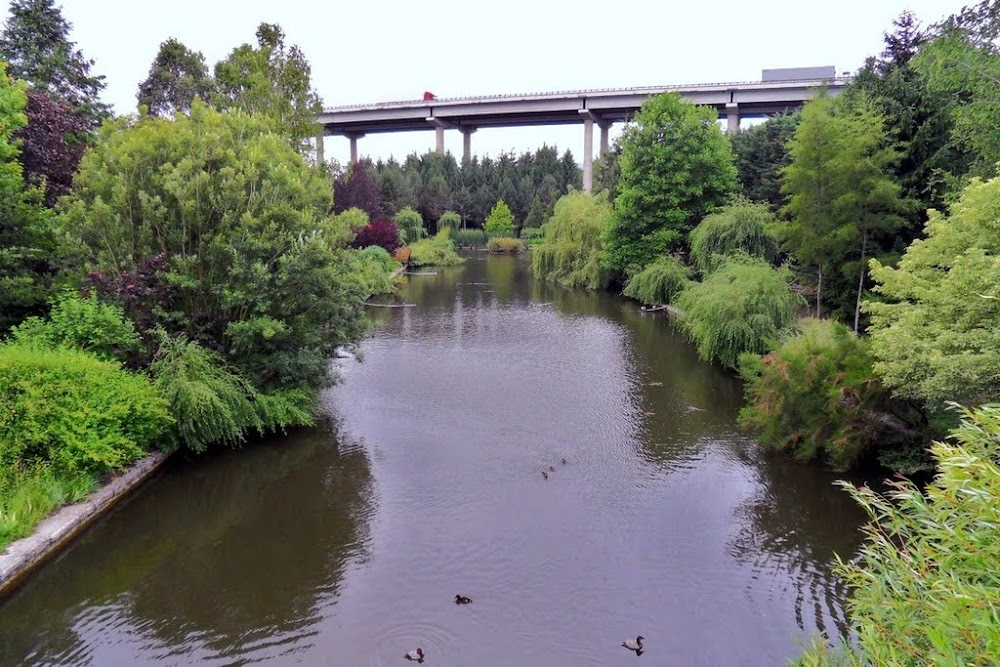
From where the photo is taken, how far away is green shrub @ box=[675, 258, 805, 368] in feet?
61.1

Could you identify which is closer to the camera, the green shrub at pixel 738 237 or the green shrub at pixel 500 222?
the green shrub at pixel 738 237

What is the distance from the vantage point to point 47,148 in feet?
52.1

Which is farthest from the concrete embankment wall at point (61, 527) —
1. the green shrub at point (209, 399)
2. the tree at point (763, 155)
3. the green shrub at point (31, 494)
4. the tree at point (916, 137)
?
the tree at point (763, 155)

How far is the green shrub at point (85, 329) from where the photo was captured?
11.9m

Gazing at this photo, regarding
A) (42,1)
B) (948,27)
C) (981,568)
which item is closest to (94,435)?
(981,568)

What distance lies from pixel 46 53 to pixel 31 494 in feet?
81.2

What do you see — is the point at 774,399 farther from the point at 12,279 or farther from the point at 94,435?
the point at 12,279

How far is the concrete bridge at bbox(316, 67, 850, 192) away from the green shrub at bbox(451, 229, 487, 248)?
35.3 feet

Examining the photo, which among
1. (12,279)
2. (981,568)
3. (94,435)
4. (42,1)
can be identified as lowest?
(94,435)

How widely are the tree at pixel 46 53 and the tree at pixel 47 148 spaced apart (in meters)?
10.2

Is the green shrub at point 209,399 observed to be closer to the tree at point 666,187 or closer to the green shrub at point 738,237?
the green shrub at point 738,237

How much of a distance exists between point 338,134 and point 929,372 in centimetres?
7457

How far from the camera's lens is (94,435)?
10539mm

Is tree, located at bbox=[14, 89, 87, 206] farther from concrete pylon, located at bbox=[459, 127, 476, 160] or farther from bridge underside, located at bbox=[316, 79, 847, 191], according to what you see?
concrete pylon, located at bbox=[459, 127, 476, 160]
